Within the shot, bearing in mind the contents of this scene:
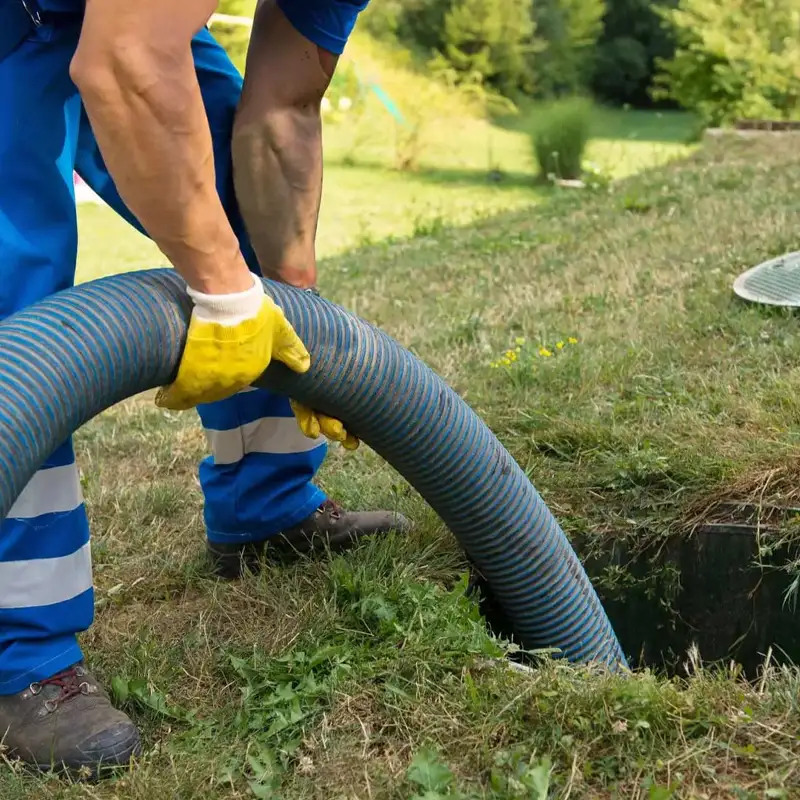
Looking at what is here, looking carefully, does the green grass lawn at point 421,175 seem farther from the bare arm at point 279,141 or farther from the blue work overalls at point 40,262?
the blue work overalls at point 40,262

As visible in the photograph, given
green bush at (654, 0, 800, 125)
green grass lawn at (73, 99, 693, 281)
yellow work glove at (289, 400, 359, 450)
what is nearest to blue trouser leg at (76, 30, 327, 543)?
yellow work glove at (289, 400, 359, 450)

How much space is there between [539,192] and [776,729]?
1082 centimetres

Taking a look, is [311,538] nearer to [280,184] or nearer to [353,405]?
[353,405]

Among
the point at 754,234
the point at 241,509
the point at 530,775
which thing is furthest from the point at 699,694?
the point at 754,234

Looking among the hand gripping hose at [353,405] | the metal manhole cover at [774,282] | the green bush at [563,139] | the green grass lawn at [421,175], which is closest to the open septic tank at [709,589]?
the hand gripping hose at [353,405]

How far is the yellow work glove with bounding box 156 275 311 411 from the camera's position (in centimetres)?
180

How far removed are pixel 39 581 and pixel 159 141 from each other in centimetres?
88

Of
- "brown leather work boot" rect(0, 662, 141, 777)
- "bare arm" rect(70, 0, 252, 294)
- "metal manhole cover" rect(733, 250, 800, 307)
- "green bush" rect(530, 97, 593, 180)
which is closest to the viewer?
"bare arm" rect(70, 0, 252, 294)

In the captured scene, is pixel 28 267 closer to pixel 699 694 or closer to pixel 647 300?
pixel 699 694

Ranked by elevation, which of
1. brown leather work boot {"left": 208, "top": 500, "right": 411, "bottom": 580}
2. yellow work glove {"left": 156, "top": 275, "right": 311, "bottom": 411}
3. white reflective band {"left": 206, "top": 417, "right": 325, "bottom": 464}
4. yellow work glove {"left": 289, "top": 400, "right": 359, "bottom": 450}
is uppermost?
yellow work glove {"left": 156, "top": 275, "right": 311, "bottom": 411}

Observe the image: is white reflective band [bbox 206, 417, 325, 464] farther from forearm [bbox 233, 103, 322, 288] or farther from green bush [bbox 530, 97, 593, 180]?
green bush [bbox 530, 97, 593, 180]

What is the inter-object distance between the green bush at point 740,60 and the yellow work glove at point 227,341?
11.8 meters

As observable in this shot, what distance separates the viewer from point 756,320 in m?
3.69

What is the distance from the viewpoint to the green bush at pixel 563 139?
11953 mm
